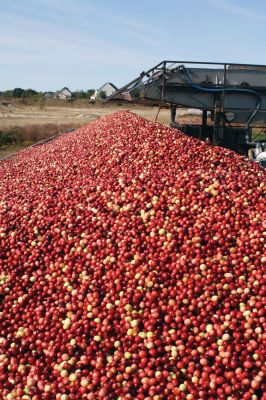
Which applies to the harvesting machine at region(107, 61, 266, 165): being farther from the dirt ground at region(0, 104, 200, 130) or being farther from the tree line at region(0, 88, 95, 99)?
the tree line at region(0, 88, 95, 99)

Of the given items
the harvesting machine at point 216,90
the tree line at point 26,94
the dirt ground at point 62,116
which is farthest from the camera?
the tree line at point 26,94

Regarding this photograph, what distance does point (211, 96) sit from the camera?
1199 centimetres

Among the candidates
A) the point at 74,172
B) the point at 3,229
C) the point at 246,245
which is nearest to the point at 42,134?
the point at 74,172

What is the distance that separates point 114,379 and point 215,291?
1.24 m

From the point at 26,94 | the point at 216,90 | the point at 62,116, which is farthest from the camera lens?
the point at 26,94

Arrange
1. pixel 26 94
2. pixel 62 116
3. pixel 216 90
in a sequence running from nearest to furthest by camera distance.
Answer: pixel 216 90 < pixel 62 116 < pixel 26 94

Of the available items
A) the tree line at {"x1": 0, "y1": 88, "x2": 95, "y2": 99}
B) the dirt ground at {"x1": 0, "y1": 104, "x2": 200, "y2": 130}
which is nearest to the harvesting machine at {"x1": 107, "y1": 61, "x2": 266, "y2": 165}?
the dirt ground at {"x1": 0, "y1": 104, "x2": 200, "y2": 130}

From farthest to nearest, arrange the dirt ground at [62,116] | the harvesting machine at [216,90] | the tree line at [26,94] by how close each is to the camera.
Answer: the tree line at [26,94]
the dirt ground at [62,116]
the harvesting machine at [216,90]

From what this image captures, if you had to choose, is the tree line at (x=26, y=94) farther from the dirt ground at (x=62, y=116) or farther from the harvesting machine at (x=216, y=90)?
the harvesting machine at (x=216, y=90)

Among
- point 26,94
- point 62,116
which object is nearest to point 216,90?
point 62,116

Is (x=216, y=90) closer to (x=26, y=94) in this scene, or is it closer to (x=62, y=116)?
(x=62, y=116)

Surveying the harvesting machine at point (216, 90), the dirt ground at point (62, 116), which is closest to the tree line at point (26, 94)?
the dirt ground at point (62, 116)

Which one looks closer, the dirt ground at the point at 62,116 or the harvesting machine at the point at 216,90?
the harvesting machine at the point at 216,90

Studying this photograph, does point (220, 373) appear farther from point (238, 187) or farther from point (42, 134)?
point (42, 134)
